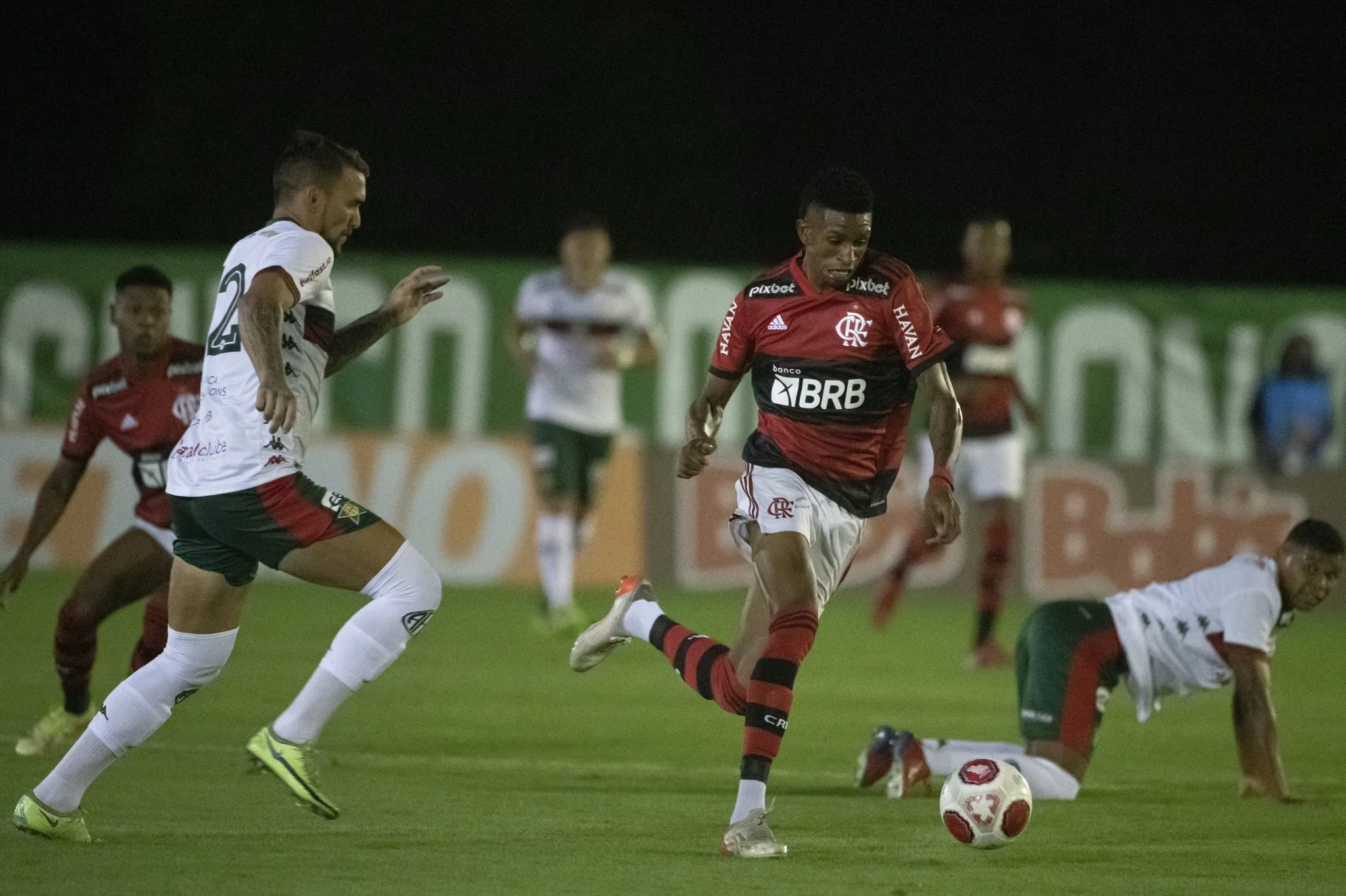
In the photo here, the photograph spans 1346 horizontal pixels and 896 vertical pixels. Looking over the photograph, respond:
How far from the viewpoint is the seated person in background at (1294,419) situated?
16.1 metres

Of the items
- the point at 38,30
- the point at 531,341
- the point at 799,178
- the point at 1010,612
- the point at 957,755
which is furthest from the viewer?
the point at 799,178

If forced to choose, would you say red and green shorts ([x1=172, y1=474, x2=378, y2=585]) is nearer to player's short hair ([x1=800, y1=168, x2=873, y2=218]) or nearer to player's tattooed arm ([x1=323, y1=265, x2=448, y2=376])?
player's tattooed arm ([x1=323, y1=265, x2=448, y2=376])

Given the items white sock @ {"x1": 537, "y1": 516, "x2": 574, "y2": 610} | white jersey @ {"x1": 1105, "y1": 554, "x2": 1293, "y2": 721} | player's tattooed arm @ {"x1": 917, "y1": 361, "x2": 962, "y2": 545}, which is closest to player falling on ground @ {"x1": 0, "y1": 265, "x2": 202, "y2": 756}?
player's tattooed arm @ {"x1": 917, "y1": 361, "x2": 962, "y2": 545}

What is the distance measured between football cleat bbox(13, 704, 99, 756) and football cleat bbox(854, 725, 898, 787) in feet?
10.0

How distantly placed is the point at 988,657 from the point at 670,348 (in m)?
5.18

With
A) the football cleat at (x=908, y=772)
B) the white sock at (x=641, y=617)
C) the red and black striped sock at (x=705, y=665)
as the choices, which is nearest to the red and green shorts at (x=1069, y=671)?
the football cleat at (x=908, y=772)

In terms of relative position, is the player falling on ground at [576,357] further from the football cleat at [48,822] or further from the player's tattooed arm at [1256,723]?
the football cleat at [48,822]

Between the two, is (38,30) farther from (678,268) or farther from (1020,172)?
(1020,172)

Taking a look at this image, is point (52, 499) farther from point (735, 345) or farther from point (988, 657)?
point (988, 657)

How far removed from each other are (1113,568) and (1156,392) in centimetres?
168

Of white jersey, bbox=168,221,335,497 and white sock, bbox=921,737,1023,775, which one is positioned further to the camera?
white sock, bbox=921,737,1023,775

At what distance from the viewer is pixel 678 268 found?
53.3 ft

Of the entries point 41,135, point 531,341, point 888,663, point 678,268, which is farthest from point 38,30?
point 888,663

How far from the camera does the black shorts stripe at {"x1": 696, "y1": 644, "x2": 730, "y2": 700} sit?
6.70m
